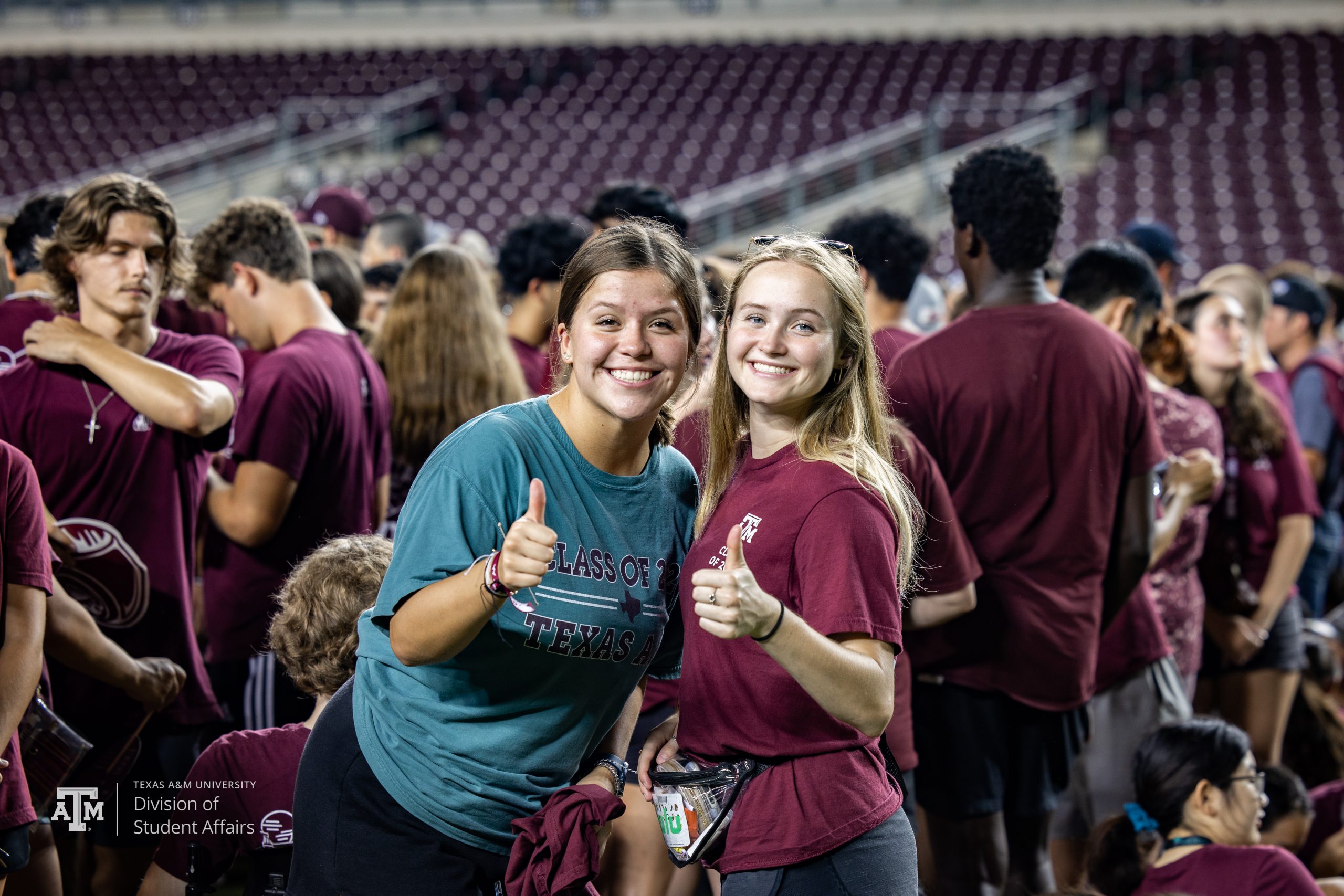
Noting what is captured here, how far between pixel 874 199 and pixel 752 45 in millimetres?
6256

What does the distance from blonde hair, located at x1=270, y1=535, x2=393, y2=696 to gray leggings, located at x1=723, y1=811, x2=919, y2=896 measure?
88cm

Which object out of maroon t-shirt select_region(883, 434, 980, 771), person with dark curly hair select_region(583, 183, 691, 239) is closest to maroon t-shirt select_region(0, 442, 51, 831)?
maroon t-shirt select_region(883, 434, 980, 771)

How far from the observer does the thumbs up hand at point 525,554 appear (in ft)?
4.84

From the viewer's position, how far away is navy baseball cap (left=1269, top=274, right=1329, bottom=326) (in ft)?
17.7

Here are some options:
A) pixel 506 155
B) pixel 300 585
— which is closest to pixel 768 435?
pixel 300 585

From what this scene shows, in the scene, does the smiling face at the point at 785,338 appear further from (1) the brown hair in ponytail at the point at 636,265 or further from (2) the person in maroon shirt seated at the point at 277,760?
(2) the person in maroon shirt seated at the point at 277,760

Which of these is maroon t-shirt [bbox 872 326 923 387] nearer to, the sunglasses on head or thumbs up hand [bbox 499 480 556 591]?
the sunglasses on head

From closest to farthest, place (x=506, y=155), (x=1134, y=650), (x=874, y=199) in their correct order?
1. (x=1134, y=650)
2. (x=874, y=199)
3. (x=506, y=155)

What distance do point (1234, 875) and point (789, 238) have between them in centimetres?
169

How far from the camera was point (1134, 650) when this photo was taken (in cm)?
312

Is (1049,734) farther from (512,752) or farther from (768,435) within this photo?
(512,752)

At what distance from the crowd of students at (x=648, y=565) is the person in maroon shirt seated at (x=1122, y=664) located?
1 centimetres

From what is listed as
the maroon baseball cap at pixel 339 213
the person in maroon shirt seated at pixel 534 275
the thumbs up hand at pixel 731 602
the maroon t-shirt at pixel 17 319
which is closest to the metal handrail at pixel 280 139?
the maroon baseball cap at pixel 339 213

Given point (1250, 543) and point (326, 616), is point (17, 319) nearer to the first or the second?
point (326, 616)
